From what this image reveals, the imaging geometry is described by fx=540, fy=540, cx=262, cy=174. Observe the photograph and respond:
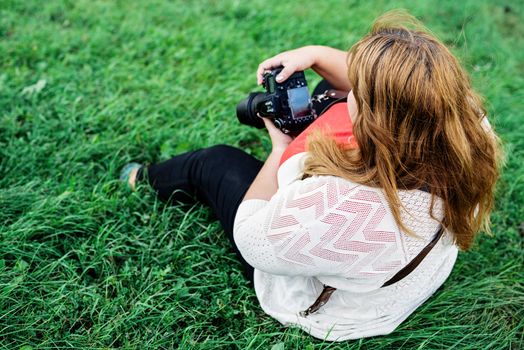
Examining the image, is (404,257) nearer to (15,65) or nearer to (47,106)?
(47,106)

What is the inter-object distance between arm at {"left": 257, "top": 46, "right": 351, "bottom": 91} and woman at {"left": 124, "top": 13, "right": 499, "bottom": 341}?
0.91 feet

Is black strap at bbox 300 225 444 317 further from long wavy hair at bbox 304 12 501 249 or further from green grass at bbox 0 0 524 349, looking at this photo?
green grass at bbox 0 0 524 349

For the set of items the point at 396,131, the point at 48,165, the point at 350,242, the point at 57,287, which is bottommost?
the point at 57,287

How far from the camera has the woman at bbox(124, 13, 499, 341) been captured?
129cm

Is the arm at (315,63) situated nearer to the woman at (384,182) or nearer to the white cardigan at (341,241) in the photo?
the woman at (384,182)

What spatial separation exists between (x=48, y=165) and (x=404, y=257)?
5.61ft

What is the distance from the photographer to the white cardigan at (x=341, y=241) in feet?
4.38

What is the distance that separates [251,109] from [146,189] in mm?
690

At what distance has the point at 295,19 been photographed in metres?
3.71

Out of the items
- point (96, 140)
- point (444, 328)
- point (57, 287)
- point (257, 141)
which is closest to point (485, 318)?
point (444, 328)

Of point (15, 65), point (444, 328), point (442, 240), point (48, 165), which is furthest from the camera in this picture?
point (15, 65)

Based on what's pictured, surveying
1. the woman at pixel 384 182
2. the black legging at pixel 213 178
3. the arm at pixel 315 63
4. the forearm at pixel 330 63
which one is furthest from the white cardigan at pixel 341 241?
the forearm at pixel 330 63

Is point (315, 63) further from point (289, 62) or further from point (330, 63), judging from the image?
point (289, 62)

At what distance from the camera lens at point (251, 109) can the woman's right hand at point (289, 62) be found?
0.06 meters
